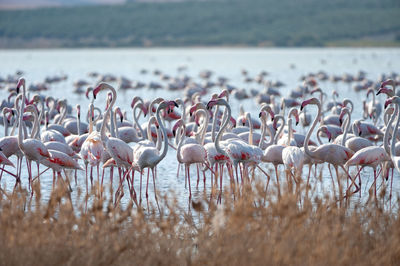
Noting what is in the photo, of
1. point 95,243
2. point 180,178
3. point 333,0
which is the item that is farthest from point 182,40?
point 95,243

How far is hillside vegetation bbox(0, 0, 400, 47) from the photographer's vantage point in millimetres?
82438

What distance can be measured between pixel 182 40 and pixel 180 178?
7555 centimetres

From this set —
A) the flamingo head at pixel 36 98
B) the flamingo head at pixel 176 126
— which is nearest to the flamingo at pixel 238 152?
the flamingo head at pixel 176 126

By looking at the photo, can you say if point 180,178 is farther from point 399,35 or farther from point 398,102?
point 399,35

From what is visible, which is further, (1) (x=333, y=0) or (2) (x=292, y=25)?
(1) (x=333, y=0)

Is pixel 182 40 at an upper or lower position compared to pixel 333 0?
lower

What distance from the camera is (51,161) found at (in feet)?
26.5

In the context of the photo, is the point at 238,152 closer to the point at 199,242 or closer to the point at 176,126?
the point at 176,126

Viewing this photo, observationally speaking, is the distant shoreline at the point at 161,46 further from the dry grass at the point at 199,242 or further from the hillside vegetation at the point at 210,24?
Result: the dry grass at the point at 199,242

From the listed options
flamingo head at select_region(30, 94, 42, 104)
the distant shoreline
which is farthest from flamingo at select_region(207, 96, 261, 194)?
the distant shoreline

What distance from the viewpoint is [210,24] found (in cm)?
9212

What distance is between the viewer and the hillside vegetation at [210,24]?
82.4 m

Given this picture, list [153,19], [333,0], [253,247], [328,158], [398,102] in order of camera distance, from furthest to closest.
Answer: [333,0] → [153,19] → [328,158] → [398,102] → [253,247]

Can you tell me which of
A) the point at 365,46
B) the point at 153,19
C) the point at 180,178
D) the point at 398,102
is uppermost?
the point at 153,19
